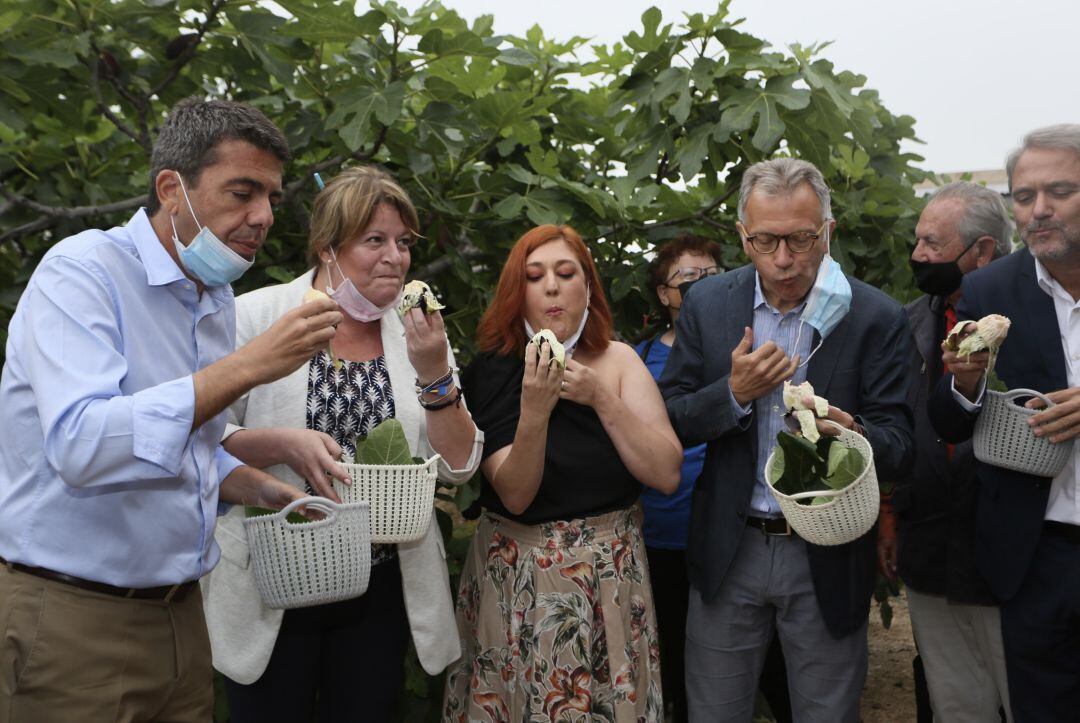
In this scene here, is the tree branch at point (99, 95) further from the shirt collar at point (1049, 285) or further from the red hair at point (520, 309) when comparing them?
the shirt collar at point (1049, 285)

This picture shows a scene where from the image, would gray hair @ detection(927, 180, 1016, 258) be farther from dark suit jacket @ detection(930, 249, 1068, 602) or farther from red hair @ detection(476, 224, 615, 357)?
red hair @ detection(476, 224, 615, 357)

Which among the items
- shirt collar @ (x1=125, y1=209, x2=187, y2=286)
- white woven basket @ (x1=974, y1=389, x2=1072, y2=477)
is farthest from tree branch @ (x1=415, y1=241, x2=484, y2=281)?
white woven basket @ (x1=974, y1=389, x2=1072, y2=477)

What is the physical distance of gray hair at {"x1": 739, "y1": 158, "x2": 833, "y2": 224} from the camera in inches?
119

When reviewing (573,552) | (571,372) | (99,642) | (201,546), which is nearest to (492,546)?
(573,552)

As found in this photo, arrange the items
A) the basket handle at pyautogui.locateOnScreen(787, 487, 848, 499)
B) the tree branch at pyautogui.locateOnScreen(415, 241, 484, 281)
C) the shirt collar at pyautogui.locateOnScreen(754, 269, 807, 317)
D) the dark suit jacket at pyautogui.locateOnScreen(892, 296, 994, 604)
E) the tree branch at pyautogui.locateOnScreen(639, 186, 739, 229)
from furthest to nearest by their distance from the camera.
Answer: the tree branch at pyautogui.locateOnScreen(639, 186, 739, 229)
the tree branch at pyautogui.locateOnScreen(415, 241, 484, 281)
the dark suit jacket at pyautogui.locateOnScreen(892, 296, 994, 604)
the shirt collar at pyautogui.locateOnScreen(754, 269, 807, 317)
the basket handle at pyautogui.locateOnScreen(787, 487, 848, 499)

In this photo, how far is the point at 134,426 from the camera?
1970 mm

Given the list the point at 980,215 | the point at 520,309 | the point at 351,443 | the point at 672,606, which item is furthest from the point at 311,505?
the point at 980,215

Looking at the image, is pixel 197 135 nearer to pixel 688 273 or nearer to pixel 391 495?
pixel 391 495

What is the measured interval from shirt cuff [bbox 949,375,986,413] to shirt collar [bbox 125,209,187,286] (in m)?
2.23

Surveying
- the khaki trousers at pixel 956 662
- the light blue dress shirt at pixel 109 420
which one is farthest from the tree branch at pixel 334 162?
the khaki trousers at pixel 956 662

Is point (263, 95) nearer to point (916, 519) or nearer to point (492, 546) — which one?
point (492, 546)

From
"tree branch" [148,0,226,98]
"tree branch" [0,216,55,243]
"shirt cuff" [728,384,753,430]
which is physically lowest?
"shirt cuff" [728,384,753,430]

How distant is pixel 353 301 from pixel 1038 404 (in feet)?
6.72

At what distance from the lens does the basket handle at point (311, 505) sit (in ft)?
8.19
